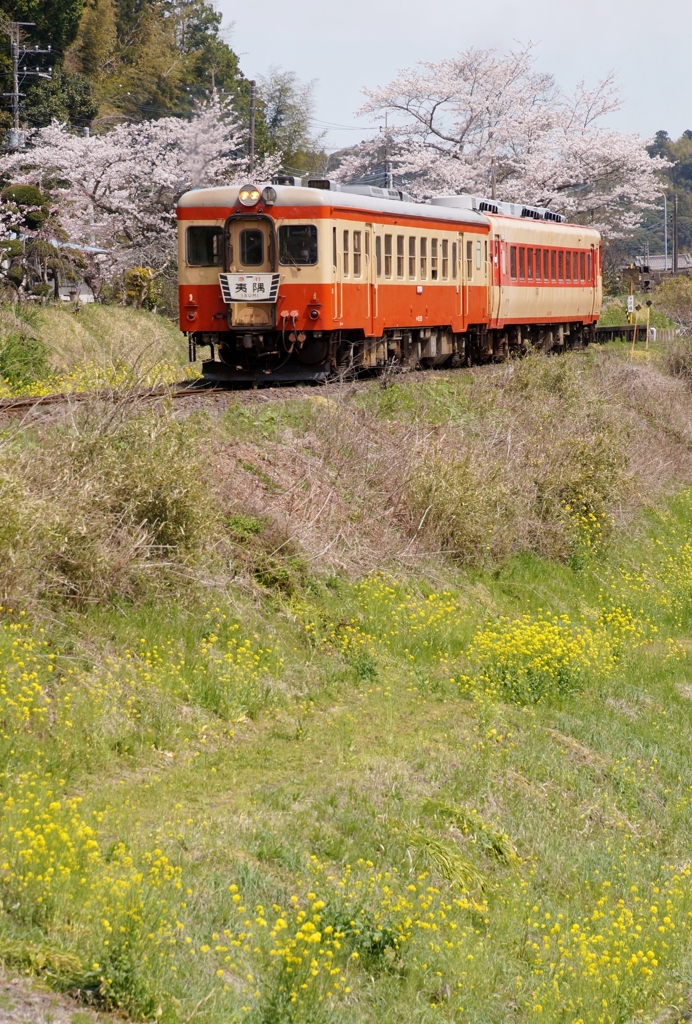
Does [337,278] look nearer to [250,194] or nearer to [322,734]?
[250,194]

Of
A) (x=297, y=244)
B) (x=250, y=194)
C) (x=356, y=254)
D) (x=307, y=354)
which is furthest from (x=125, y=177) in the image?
(x=297, y=244)

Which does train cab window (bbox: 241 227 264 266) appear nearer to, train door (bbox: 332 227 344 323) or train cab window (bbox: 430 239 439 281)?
train door (bbox: 332 227 344 323)

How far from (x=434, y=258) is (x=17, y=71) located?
28998mm

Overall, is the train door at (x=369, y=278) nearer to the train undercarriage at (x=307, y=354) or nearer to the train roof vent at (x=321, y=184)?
the train undercarriage at (x=307, y=354)

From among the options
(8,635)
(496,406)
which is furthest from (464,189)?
(8,635)

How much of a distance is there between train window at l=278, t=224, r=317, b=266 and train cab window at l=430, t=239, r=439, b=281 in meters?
4.39

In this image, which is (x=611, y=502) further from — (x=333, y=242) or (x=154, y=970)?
(x=154, y=970)

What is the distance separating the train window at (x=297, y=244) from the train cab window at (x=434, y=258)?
4390mm

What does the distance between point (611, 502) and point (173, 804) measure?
12.2 metres

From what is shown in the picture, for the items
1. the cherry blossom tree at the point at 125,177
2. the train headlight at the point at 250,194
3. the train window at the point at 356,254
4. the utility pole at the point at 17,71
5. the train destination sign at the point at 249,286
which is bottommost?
the train destination sign at the point at 249,286

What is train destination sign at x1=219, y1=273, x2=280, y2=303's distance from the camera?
1709cm

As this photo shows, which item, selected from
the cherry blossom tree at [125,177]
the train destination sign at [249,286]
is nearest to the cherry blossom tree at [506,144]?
the cherry blossom tree at [125,177]

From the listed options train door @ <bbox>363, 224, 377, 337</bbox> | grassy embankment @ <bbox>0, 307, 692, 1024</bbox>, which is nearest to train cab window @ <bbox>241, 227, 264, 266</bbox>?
train door @ <bbox>363, 224, 377, 337</bbox>

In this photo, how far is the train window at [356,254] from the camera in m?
17.9
